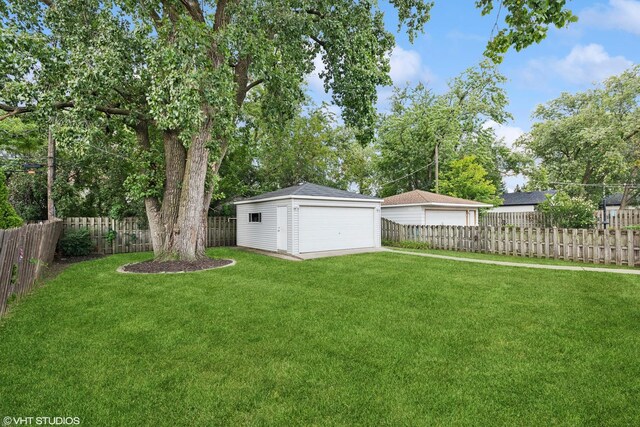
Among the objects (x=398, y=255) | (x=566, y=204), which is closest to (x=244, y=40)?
(x=398, y=255)

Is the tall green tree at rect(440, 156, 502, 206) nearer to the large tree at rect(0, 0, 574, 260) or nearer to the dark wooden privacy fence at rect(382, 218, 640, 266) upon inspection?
the dark wooden privacy fence at rect(382, 218, 640, 266)

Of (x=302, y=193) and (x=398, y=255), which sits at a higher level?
(x=302, y=193)

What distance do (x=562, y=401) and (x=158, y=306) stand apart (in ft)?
18.9

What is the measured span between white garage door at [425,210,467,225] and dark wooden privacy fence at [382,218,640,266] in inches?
75.0

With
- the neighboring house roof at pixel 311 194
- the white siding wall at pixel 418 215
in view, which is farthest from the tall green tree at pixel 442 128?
the neighboring house roof at pixel 311 194

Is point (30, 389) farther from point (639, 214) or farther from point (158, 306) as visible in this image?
point (639, 214)

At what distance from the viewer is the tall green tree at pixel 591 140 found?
26.2 m

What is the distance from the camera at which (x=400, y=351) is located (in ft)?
12.7

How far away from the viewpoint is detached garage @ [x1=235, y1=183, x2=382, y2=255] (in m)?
12.6

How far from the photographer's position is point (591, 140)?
85.5 feet

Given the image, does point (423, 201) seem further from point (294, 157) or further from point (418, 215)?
point (294, 157)

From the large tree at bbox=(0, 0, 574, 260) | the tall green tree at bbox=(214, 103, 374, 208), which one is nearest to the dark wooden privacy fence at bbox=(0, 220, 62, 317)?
the large tree at bbox=(0, 0, 574, 260)

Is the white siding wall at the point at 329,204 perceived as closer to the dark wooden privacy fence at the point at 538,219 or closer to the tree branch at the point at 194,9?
the tree branch at the point at 194,9

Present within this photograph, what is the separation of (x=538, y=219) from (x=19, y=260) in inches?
1081
